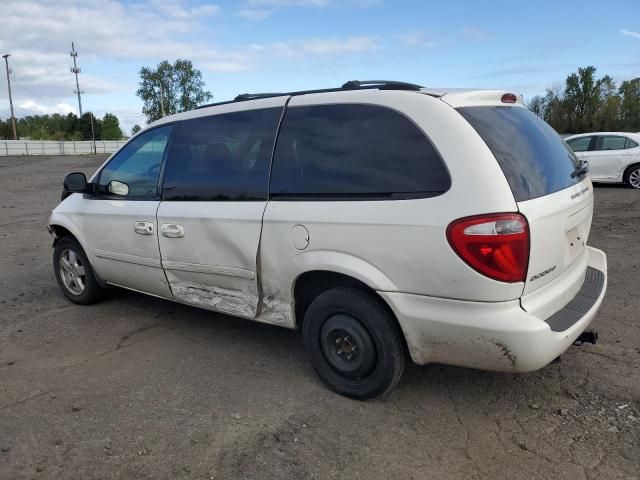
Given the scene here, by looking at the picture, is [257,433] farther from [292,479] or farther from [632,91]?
[632,91]

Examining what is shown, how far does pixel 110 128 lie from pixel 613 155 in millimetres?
101719

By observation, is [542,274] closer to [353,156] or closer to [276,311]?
[353,156]

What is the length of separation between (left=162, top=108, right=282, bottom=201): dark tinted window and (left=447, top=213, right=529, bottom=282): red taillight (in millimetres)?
1383

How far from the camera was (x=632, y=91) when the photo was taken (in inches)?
2474

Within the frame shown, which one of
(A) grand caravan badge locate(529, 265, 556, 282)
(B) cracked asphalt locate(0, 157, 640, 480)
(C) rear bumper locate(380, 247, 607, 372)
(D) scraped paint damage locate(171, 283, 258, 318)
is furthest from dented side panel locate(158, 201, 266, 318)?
(A) grand caravan badge locate(529, 265, 556, 282)

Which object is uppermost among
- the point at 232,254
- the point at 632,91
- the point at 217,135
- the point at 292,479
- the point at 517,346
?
the point at 632,91

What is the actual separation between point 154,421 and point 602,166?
13.9m

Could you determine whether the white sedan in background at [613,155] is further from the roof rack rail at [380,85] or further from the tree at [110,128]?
the tree at [110,128]

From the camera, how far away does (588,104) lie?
202ft

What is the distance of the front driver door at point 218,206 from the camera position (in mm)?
3551

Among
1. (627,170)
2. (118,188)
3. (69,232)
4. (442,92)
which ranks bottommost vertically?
(627,170)

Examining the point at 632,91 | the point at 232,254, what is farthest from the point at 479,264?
the point at 632,91

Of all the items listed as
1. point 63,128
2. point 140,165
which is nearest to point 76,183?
point 140,165

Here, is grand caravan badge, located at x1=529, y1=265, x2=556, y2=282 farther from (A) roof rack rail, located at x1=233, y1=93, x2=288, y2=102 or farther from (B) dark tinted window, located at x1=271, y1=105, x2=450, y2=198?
(A) roof rack rail, located at x1=233, y1=93, x2=288, y2=102
